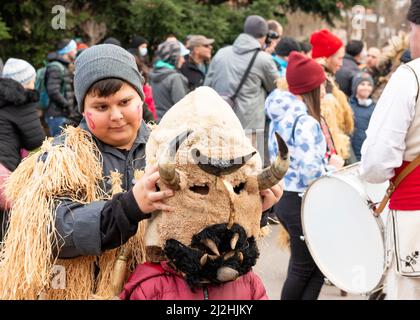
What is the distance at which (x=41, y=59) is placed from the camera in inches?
418

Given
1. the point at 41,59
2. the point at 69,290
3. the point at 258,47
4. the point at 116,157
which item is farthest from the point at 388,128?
the point at 41,59

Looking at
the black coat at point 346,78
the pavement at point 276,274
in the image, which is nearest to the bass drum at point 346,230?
the pavement at point 276,274

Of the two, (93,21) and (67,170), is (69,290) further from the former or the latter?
(93,21)

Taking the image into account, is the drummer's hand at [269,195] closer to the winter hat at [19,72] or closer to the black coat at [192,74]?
the winter hat at [19,72]

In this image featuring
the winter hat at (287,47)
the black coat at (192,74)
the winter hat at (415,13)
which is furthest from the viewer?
the black coat at (192,74)

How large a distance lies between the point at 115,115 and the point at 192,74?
6.69 meters

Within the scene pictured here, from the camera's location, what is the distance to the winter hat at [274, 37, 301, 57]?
841 centimetres

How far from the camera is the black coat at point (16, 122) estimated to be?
16.9 ft

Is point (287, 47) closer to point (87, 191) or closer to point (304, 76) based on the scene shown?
point (304, 76)

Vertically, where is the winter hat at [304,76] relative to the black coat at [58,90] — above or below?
above

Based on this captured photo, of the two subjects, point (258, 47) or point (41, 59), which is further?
point (41, 59)

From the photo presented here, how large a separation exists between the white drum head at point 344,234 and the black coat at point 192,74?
4.80 metres

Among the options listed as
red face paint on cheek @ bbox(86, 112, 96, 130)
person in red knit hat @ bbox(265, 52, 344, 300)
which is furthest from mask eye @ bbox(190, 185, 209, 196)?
person in red knit hat @ bbox(265, 52, 344, 300)
